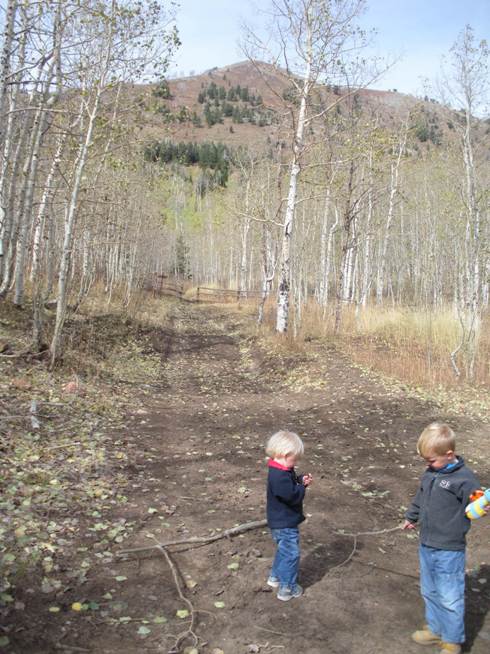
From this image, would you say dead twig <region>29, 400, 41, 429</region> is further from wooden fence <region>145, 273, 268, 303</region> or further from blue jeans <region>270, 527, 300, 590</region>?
wooden fence <region>145, 273, 268, 303</region>

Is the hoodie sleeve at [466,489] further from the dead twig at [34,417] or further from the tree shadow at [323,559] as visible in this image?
the dead twig at [34,417]

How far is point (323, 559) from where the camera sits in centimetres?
452

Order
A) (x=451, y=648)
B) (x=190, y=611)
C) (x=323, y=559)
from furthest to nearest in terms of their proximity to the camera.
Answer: (x=323, y=559) < (x=190, y=611) < (x=451, y=648)

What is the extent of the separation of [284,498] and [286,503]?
0.08 m

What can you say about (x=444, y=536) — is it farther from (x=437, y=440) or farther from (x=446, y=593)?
(x=437, y=440)

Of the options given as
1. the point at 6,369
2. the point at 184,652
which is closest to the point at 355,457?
the point at 184,652

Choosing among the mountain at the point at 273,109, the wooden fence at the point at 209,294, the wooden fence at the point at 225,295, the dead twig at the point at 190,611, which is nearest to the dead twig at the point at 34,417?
the dead twig at the point at 190,611

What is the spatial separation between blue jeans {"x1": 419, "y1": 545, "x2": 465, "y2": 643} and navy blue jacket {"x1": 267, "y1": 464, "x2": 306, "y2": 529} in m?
0.93

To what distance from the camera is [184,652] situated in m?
3.30

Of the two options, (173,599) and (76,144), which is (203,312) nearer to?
(76,144)

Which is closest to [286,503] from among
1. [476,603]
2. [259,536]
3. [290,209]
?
[259,536]

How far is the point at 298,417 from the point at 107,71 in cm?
807

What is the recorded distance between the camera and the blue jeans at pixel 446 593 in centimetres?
325

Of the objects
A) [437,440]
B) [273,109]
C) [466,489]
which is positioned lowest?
[466,489]
